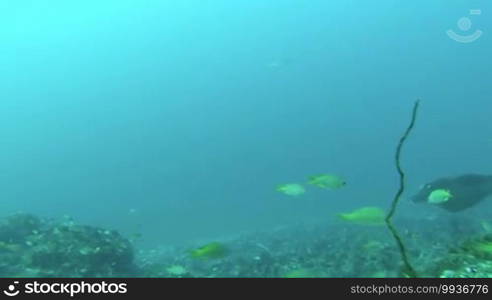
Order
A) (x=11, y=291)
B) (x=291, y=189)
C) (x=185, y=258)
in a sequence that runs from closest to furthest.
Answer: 1. (x=11, y=291)
2. (x=291, y=189)
3. (x=185, y=258)

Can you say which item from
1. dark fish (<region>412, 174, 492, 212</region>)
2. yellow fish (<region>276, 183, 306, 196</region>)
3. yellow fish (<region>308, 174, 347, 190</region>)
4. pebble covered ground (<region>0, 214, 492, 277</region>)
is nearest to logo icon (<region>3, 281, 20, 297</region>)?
pebble covered ground (<region>0, 214, 492, 277</region>)

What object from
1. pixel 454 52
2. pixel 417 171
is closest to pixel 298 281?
pixel 417 171

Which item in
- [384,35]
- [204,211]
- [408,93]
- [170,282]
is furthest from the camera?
[384,35]

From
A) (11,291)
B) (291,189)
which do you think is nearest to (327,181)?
(291,189)

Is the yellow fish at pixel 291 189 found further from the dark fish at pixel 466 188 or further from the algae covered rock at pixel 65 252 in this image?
the dark fish at pixel 466 188

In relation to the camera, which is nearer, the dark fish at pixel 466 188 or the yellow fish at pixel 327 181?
the yellow fish at pixel 327 181

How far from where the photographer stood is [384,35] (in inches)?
7638

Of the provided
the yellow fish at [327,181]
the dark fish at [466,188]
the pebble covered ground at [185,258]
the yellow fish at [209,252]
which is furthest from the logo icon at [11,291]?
the dark fish at [466,188]

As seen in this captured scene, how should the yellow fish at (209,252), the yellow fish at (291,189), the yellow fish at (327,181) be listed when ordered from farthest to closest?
the yellow fish at (291,189) < the yellow fish at (327,181) < the yellow fish at (209,252)

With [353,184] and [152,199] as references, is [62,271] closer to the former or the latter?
[152,199]

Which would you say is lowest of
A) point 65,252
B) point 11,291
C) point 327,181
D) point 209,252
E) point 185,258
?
point 11,291

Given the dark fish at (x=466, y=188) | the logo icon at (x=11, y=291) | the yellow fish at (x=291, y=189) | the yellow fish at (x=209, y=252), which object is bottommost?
the logo icon at (x=11, y=291)

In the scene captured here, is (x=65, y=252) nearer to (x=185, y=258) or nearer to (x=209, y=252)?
(x=209, y=252)

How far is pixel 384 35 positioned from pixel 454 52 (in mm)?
27868
